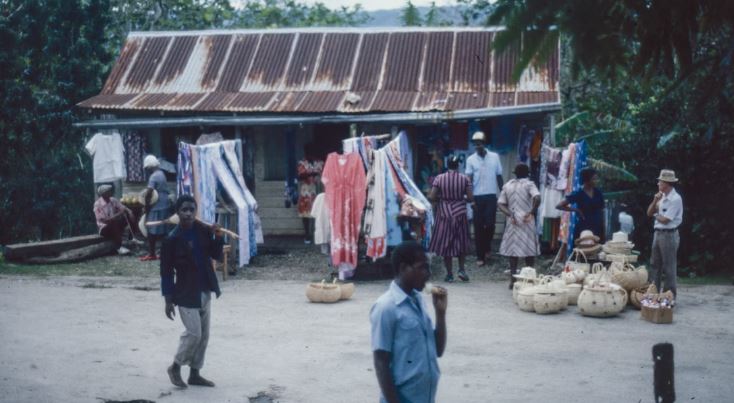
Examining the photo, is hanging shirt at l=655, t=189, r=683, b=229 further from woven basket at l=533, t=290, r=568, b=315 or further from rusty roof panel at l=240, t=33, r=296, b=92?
rusty roof panel at l=240, t=33, r=296, b=92

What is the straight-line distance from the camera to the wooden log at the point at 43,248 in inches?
546

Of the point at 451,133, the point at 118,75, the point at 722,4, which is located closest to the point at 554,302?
the point at 451,133

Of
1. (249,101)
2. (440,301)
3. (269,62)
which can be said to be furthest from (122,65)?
(440,301)

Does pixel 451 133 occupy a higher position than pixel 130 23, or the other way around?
pixel 130 23

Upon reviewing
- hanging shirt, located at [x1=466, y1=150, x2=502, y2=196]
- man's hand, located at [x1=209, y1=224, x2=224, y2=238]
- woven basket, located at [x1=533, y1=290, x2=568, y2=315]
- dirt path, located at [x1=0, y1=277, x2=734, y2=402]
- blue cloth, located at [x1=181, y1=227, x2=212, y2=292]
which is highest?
hanging shirt, located at [x1=466, y1=150, x2=502, y2=196]

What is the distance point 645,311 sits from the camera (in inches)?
375

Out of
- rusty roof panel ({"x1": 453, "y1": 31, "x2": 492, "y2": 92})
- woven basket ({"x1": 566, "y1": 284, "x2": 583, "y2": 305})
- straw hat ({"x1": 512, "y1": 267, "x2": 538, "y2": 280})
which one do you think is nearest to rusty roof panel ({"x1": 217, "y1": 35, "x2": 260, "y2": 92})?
rusty roof panel ({"x1": 453, "y1": 31, "x2": 492, "y2": 92})

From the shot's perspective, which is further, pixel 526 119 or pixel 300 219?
pixel 300 219

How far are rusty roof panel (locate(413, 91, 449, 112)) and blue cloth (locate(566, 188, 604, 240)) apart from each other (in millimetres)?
3821

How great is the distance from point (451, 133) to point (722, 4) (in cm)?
1159

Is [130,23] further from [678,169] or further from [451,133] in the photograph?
[678,169]

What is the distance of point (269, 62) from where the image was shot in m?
16.7

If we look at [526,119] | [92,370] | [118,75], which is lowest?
[92,370]

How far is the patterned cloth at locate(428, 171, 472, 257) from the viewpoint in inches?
461
